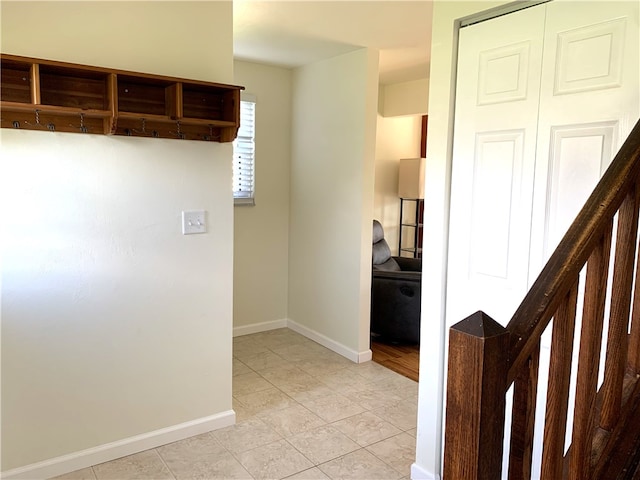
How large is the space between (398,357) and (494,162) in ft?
7.86

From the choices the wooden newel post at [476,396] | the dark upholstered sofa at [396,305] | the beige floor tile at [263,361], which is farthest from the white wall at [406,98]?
the wooden newel post at [476,396]

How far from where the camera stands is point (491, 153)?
201cm

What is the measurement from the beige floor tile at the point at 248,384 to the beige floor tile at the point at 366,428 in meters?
0.68

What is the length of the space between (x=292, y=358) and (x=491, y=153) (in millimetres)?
2477

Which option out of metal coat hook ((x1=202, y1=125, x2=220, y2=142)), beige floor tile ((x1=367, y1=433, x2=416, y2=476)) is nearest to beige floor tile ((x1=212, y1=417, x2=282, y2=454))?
beige floor tile ((x1=367, y1=433, x2=416, y2=476))

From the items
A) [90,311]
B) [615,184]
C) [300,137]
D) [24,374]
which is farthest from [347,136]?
[615,184]

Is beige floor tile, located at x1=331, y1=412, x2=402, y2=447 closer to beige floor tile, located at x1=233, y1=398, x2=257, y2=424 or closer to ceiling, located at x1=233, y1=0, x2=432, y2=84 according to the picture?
beige floor tile, located at x1=233, y1=398, x2=257, y2=424

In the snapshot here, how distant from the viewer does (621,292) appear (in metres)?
1.17

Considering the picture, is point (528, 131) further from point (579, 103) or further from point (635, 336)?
point (635, 336)

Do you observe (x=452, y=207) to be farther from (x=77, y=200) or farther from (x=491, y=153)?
(x=77, y=200)

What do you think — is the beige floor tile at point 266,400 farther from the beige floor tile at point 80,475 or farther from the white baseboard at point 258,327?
the white baseboard at point 258,327

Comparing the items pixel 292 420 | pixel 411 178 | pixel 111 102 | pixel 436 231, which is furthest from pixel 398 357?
pixel 111 102

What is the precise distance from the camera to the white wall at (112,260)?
217 centimetres

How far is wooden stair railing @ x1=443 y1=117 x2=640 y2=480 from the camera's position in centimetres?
88
